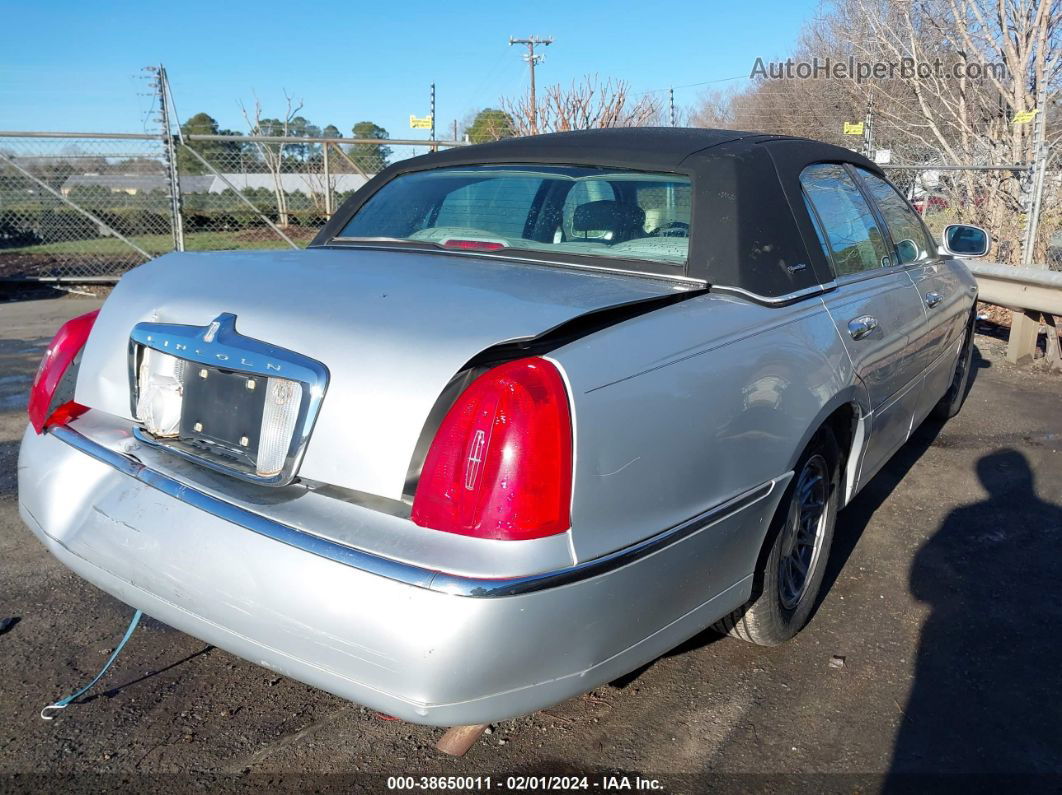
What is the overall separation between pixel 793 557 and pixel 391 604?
1679 millimetres

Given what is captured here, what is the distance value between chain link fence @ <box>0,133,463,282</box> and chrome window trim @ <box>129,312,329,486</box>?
9.43 metres

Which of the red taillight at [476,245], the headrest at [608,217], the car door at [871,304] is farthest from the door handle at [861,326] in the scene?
the red taillight at [476,245]

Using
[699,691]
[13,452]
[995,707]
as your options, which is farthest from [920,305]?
[13,452]

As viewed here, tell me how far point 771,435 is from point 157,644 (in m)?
2.08

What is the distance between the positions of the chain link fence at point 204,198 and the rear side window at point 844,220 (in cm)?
705

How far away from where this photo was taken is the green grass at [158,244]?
1327 cm

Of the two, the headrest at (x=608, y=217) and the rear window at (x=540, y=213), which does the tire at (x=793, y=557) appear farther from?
the headrest at (x=608, y=217)

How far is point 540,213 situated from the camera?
3189 millimetres

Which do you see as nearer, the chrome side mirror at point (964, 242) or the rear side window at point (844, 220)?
the rear side window at point (844, 220)

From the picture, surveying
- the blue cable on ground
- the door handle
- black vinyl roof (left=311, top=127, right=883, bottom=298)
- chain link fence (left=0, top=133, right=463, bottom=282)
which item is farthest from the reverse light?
chain link fence (left=0, top=133, right=463, bottom=282)

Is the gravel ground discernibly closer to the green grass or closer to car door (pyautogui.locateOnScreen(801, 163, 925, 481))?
car door (pyautogui.locateOnScreen(801, 163, 925, 481))

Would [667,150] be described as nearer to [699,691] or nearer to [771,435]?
[771,435]

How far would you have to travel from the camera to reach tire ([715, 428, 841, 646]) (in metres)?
2.65

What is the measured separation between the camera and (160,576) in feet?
6.82
